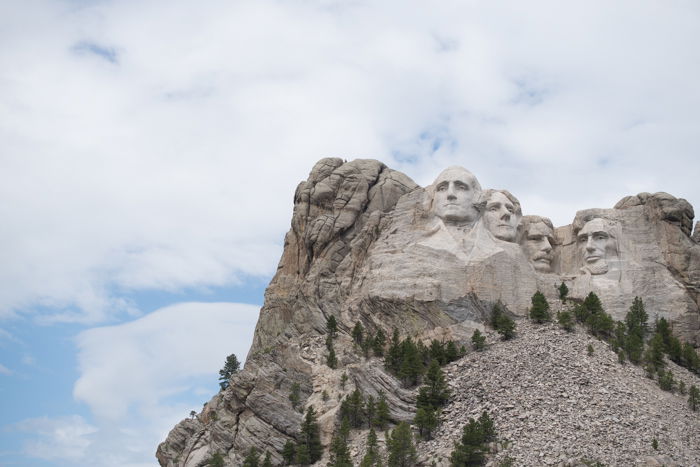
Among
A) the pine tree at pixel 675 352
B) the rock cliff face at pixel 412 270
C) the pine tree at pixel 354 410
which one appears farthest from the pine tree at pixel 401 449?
the pine tree at pixel 675 352

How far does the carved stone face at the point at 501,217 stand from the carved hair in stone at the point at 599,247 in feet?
9.90

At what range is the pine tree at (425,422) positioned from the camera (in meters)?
48.4

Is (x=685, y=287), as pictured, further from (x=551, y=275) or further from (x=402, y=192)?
(x=402, y=192)

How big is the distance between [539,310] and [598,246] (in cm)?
512

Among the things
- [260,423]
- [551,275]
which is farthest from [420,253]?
[260,423]

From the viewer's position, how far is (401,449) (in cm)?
4697

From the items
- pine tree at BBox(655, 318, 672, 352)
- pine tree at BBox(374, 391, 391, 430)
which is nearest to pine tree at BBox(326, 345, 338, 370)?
pine tree at BBox(374, 391, 391, 430)

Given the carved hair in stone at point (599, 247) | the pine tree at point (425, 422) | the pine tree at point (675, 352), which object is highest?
the carved hair in stone at point (599, 247)

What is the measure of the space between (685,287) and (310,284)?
14983mm

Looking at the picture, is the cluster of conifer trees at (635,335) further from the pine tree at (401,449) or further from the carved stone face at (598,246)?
the pine tree at (401,449)

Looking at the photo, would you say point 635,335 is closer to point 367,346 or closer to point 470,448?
point 367,346

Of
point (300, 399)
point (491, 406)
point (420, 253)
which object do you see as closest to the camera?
point (491, 406)

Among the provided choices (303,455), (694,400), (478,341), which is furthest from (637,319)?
(303,455)

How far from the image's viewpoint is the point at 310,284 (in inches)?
2251
